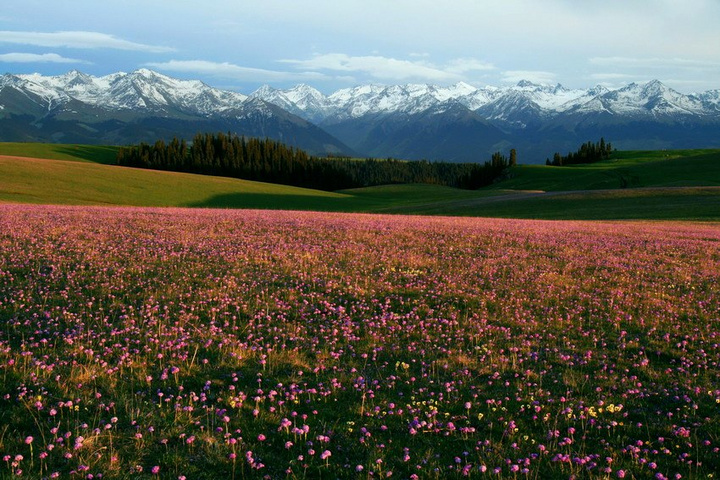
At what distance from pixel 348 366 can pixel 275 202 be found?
262 ft

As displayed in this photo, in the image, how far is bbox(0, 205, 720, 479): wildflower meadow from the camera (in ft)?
21.9

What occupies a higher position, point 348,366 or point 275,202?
point 275,202

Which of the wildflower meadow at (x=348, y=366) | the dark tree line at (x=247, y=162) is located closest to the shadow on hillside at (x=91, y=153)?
the dark tree line at (x=247, y=162)

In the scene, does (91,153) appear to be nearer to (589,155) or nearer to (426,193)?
(426,193)

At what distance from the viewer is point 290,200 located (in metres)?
91.9

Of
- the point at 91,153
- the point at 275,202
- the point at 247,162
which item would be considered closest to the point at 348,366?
the point at 275,202

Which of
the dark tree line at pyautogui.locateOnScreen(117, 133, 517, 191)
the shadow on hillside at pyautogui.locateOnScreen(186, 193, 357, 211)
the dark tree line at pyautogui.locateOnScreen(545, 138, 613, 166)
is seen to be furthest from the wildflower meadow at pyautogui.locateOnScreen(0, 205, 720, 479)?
the dark tree line at pyautogui.locateOnScreen(545, 138, 613, 166)

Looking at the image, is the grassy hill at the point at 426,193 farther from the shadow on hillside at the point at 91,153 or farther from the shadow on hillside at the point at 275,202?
the shadow on hillside at the point at 91,153

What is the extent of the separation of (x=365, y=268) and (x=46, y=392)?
1055 cm

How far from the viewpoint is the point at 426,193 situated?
127 meters

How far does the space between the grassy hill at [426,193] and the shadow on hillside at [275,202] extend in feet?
0.57

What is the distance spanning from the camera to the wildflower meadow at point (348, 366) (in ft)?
21.9

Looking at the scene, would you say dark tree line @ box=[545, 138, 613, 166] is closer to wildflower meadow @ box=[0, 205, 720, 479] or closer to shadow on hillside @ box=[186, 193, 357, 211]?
shadow on hillside @ box=[186, 193, 357, 211]

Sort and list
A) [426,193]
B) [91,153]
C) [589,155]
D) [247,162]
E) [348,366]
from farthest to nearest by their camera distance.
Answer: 1. [589,155]
2. [91,153]
3. [247,162]
4. [426,193]
5. [348,366]
